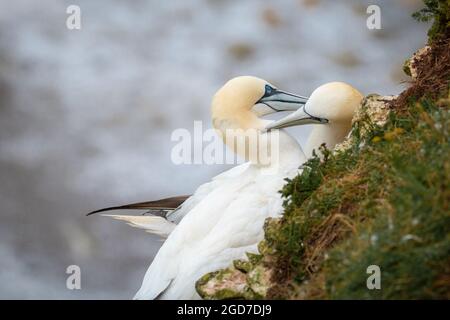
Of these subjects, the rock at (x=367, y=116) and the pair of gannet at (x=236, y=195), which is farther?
the rock at (x=367, y=116)

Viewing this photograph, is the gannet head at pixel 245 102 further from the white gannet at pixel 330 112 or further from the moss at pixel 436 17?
the moss at pixel 436 17

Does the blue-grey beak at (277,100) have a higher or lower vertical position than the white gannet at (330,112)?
higher

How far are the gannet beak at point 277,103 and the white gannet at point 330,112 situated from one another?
10.7 inches

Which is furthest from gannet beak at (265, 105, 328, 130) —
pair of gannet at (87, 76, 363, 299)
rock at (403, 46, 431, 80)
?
rock at (403, 46, 431, 80)

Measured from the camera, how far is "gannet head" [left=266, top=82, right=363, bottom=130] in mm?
5801

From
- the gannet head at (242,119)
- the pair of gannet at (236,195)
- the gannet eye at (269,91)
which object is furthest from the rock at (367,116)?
the gannet eye at (269,91)

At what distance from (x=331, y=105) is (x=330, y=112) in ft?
0.17

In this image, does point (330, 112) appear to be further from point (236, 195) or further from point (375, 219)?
point (375, 219)

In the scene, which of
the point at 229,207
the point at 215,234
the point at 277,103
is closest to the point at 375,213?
the point at 215,234

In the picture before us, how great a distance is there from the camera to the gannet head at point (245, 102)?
5848 millimetres

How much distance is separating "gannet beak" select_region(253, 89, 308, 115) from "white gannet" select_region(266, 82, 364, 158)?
0.27 meters

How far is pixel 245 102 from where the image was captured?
595cm

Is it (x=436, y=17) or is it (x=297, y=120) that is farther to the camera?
(x=297, y=120)
